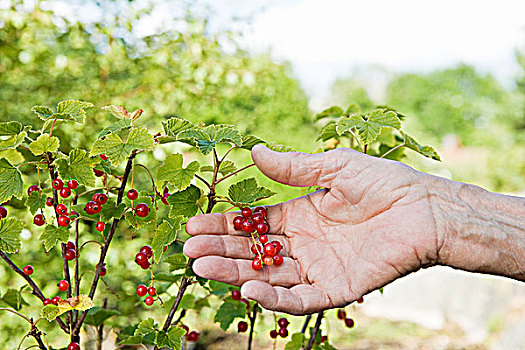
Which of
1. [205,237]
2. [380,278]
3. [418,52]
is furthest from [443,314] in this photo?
[418,52]

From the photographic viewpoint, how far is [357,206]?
1172 millimetres

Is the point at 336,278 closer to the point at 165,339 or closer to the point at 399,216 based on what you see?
the point at 399,216

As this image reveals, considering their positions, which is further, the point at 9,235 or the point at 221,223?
the point at 221,223

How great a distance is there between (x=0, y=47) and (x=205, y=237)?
4.43 feet

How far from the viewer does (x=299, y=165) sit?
1.07 m

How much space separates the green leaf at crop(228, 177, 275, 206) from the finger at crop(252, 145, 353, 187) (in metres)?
0.06

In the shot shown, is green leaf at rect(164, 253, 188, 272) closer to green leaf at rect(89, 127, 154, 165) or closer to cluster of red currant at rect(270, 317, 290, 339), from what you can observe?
green leaf at rect(89, 127, 154, 165)

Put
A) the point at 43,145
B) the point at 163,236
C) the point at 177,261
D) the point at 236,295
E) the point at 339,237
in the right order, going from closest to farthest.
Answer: the point at 43,145, the point at 163,236, the point at 177,261, the point at 339,237, the point at 236,295

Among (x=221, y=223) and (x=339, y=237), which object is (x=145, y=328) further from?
(x=339, y=237)

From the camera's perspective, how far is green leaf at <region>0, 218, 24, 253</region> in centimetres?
96

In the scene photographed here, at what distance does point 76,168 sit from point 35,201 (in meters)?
0.20

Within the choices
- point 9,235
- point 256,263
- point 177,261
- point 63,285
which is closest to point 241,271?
point 256,263

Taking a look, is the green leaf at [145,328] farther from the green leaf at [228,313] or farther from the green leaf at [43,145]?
the green leaf at [43,145]

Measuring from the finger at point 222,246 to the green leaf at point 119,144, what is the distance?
0.29 meters
